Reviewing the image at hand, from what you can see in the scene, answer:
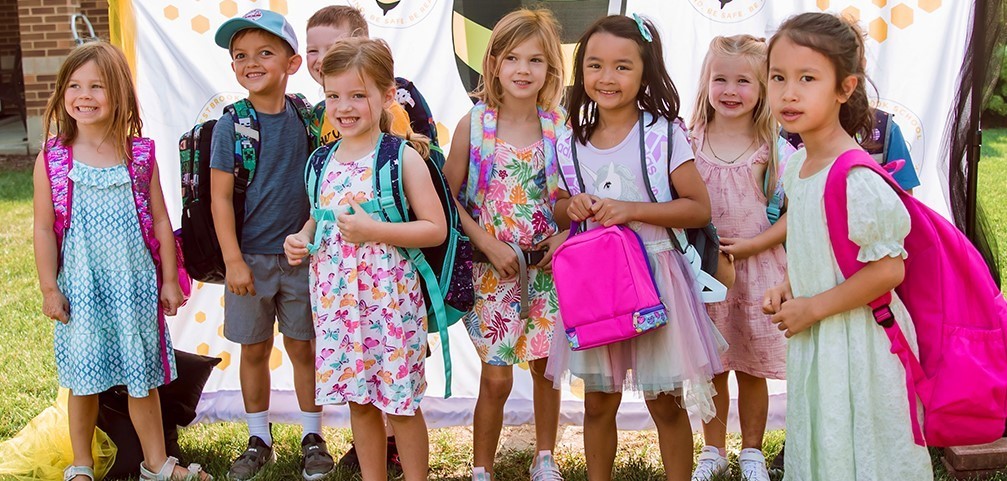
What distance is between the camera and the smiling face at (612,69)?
293 centimetres

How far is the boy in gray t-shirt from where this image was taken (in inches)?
133

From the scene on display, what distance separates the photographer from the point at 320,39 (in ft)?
11.9

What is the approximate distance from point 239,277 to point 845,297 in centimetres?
197

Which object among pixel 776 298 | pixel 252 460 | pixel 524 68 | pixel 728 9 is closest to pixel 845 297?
pixel 776 298

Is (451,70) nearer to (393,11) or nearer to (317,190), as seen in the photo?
(393,11)

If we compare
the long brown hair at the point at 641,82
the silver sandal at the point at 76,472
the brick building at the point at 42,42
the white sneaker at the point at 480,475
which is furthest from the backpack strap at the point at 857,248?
the brick building at the point at 42,42

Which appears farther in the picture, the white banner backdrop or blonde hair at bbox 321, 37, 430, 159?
the white banner backdrop

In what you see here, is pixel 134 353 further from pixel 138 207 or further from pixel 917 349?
pixel 917 349

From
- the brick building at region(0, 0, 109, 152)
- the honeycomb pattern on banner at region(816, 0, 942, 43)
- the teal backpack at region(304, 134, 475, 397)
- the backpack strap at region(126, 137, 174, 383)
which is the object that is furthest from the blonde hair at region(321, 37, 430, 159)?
the brick building at region(0, 0, 109, 152)

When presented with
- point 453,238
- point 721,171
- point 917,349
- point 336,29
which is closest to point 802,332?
point 917,349

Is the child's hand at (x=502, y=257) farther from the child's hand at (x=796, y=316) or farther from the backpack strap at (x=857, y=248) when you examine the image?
the backpack strap at (x=857, y=248)

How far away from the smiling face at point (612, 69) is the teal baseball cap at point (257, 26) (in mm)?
1101

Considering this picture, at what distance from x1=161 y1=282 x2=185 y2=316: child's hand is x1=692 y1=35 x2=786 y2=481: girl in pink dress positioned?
1.84m

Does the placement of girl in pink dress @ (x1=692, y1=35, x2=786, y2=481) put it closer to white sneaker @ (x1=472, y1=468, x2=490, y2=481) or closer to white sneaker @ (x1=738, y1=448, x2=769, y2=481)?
white sneaker @ (x1=738, y1=448, x2=769, y2=481)
